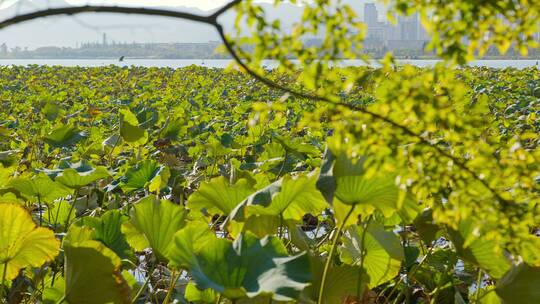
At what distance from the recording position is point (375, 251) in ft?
5.24

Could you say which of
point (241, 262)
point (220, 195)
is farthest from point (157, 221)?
point (241, 262)

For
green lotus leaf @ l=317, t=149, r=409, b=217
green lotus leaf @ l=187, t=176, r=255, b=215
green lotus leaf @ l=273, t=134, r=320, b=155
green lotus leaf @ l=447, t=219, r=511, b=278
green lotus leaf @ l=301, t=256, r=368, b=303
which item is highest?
green lotus leaf @ l=317, t=149, r=409, b=217

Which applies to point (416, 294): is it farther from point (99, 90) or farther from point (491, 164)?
point (99, 90)

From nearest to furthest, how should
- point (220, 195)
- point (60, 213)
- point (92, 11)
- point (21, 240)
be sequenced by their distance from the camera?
point (92, 11), point (21, 240), point (220, 195), point (60, 213)

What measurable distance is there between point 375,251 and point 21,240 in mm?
724

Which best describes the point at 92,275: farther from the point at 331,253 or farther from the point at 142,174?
the point at 142,174

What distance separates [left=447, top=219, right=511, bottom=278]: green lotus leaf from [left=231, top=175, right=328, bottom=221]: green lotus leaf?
27 centimetres

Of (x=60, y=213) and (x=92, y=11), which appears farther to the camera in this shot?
(x=60, y=213)

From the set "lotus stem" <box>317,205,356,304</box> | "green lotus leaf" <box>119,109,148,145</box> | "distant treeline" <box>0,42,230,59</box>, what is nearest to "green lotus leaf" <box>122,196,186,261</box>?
"lotus stem" <box>317,205,356,304</box>

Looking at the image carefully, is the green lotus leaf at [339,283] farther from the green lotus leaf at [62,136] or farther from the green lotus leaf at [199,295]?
the green lotus leaf at [62,136]

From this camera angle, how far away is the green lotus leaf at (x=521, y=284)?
132 centimetres

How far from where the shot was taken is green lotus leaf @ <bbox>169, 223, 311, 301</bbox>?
1202 mm

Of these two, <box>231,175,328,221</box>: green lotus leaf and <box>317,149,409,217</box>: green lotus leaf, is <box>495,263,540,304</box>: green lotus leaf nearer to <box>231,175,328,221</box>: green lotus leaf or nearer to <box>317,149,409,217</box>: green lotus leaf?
<box>317,149,409,217</box>: green lotus leaf

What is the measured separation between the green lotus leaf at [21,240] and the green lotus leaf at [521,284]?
2.71ft
